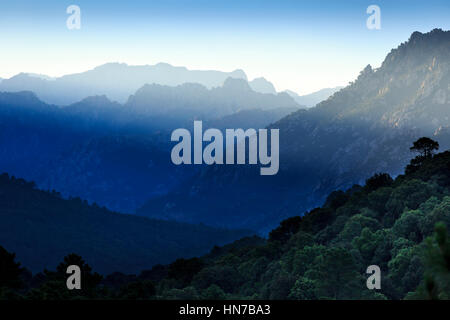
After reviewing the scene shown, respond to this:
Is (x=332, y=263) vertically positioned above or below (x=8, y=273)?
below

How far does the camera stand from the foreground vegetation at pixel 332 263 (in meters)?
85.6

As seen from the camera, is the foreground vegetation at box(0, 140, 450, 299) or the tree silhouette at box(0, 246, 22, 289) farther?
the tree silhouette at box(0, 246, 22, 289)

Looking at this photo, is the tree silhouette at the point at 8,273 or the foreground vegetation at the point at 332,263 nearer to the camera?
the foreground vegetation at the point at 332,263

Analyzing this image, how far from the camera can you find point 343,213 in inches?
6191

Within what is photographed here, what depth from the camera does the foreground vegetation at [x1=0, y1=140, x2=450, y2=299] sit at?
85625mm

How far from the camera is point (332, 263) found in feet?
283

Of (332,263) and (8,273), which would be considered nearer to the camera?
(332,263)
